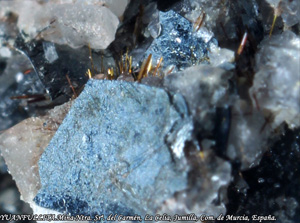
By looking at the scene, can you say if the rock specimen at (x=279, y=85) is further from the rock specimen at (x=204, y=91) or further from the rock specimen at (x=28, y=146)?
the rock specimen at (x=28, y=146)

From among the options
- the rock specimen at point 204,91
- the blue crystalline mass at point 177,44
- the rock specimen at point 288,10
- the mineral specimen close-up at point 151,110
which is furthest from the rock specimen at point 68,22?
the rock specimen at point 288,10

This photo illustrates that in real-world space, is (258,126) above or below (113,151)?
above

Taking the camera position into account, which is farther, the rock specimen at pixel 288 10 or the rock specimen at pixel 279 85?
the rock specimen at pixel 288 10

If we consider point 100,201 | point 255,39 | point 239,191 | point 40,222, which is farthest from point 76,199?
point 255,39

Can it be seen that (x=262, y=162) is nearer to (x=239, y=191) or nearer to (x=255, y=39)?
(x=239, y=191)

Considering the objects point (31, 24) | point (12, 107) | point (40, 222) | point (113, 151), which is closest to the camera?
point (113, 151)

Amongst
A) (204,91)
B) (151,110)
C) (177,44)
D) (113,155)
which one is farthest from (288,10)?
(113,155)
